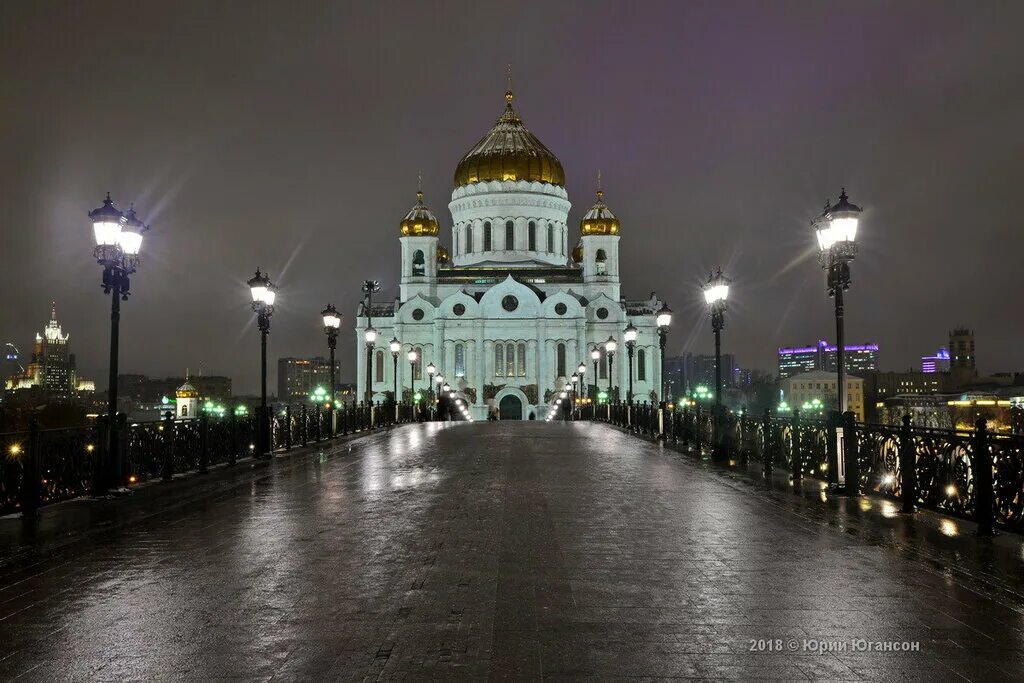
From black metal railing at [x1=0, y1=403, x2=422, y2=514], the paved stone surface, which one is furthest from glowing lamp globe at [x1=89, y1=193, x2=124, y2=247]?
the paved stone surface

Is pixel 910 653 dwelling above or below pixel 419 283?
below

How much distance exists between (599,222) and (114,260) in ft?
259

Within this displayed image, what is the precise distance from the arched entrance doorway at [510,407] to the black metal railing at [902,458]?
6270cm

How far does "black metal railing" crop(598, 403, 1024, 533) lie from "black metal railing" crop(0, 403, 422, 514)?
1115 cm

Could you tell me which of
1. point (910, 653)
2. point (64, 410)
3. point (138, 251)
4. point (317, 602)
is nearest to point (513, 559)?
point (317, 602)

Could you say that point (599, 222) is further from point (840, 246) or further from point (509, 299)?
point (840, 246)

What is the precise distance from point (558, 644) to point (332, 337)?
1104 inches

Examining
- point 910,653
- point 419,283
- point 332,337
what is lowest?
point 910,653

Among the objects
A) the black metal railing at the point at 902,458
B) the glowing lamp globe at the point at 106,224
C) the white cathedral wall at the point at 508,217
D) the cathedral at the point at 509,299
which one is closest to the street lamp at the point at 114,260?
the glowing lamp globe at the point at 106,224

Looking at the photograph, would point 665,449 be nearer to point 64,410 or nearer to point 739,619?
point 739,619

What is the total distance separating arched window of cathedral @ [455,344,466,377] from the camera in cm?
8594

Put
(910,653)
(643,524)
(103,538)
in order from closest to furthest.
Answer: (910,653)
(103,538)
(643,524)

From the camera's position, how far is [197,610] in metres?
6.48

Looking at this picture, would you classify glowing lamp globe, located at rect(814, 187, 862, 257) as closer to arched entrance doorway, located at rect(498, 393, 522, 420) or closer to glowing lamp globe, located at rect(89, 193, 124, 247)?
glowing lamp globe, located at rect(89, 193, 124, 247)
